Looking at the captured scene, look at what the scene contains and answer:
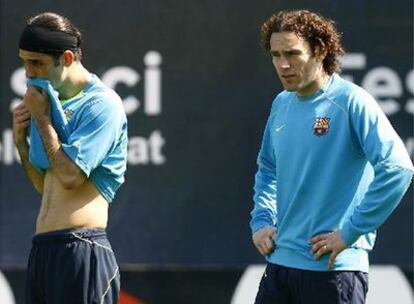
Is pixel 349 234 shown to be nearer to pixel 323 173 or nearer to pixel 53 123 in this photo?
pixel 323 173

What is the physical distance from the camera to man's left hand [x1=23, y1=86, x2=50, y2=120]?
458cm

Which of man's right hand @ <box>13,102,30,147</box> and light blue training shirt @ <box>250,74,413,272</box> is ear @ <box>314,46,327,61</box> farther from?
man's right hand @ <box>13,102,30,147</box>

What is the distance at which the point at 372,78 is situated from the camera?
20.9ft

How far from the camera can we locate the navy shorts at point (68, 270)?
458 cm

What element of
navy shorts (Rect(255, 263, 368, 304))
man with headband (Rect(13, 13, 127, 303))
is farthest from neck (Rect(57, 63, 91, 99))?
navy shorts (Rect(255, 263, 368, 304))

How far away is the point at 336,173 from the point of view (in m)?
4.51

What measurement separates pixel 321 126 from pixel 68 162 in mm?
852

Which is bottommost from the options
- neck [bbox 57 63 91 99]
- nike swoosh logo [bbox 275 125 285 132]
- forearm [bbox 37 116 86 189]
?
forearm [bbox 37 116 86 189]

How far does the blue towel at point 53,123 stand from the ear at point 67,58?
10cm

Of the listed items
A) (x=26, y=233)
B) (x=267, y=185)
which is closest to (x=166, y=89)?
(x=26, y=233)

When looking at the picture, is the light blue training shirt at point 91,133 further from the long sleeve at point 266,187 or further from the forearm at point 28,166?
the long sleeve at point 266,187

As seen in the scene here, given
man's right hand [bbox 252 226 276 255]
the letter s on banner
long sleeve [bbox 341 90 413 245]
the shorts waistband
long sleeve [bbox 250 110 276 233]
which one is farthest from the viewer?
the letter s on banner

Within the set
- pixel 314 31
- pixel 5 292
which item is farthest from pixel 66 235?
pixel 5 292

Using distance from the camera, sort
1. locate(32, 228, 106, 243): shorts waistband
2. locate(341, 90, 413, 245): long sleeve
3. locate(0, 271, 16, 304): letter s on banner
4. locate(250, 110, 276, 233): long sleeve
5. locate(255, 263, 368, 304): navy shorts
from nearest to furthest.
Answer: locate(341, 90, 413, 245): long sleeve < locate(255, 263, 368, 304): navy shorts < locate(32, 228, 106, 243): shorts waistband < locate(250, 110, 276, 233): long sleeve < locate(0, 271, 16, 304): letter s on banner
